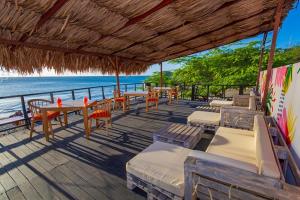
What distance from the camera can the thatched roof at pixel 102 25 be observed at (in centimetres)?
288

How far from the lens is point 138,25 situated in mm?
3936

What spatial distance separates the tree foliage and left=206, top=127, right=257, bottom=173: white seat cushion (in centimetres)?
838

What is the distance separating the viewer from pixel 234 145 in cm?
223

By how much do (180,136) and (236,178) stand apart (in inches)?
61.3

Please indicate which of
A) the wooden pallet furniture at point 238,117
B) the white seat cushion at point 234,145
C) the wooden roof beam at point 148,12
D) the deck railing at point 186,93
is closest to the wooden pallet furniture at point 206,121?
the wooden pallet furniture at point 238,117

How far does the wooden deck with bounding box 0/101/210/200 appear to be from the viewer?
2.04 metres

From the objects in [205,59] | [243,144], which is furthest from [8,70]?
[205,59]

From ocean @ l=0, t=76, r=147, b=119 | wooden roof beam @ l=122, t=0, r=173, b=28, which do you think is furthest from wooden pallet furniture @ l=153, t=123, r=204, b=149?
ocean @ l=0, t=76, r=147, b=119

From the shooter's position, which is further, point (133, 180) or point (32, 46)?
point (32, 46)

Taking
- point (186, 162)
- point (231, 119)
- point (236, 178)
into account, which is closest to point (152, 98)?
point (231, 119)

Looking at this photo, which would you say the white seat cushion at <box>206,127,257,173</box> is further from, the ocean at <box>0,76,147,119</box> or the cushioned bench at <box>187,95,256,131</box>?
the ocean at <box>0,76,147,119</box>

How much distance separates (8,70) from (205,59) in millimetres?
10996

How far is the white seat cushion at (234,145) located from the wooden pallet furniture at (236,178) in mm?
429

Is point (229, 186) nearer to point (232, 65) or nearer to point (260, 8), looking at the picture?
point (260, 8)
